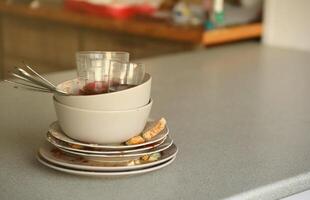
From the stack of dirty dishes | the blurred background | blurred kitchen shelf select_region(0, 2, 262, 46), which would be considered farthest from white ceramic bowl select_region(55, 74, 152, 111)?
blurred kitchen shelf select_region(0, 2, 262, 46)

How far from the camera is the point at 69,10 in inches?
120

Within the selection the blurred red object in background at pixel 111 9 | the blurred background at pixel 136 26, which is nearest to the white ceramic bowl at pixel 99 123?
the blurred background at pixel 136 26

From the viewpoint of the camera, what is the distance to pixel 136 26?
8.91 ft

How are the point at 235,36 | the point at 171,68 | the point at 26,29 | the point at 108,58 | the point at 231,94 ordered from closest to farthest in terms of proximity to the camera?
the point at 108,58, the point at 231,94, the point at 171,68, the point at 235,36, the point at 26,29

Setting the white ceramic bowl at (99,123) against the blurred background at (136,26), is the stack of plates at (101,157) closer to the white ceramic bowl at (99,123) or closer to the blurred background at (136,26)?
the white ceramic bowl at (99,123)

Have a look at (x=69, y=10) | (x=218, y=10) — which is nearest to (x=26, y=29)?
(x=69, y=10)

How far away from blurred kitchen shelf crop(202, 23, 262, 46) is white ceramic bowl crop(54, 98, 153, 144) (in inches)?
57.2

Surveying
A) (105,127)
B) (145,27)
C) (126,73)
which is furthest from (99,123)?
(145,27)

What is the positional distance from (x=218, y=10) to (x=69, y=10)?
824 mm

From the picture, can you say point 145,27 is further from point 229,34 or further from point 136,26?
point 229,34

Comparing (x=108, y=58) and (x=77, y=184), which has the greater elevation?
(x=108, y=58)

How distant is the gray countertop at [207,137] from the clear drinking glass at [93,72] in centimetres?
13

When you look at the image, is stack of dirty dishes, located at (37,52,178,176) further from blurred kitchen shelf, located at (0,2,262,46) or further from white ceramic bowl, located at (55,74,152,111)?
blurred kitchen shelf, located at (0,2,262,46)

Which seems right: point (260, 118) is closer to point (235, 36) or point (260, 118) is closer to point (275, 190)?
point (275, 190)
